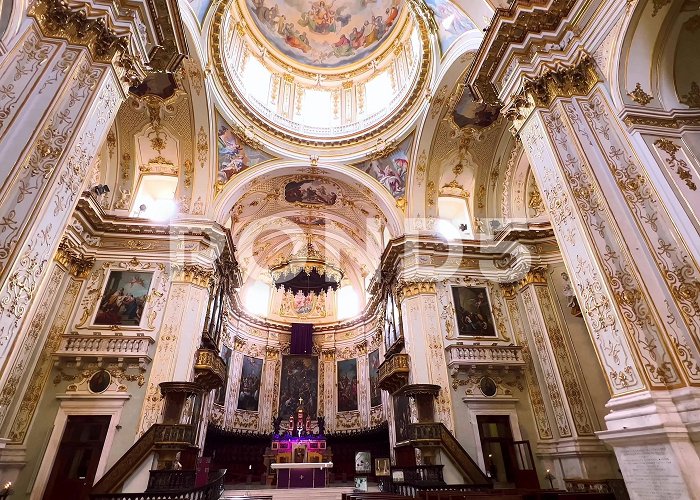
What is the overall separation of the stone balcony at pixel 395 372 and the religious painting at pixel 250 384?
9.16 m

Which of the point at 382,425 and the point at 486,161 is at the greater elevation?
the point at 486,161

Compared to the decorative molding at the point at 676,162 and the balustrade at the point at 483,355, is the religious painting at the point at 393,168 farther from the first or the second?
the decorative molding at the point at 676,162

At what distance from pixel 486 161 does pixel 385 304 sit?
6840 millimetres

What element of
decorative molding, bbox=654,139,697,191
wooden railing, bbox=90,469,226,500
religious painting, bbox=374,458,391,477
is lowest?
wooden railing, bbox=90,469,226,500

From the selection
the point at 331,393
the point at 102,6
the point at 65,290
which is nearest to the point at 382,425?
the point at 331,393

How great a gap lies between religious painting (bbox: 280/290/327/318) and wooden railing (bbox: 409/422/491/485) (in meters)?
13.3

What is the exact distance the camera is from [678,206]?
4520 mm

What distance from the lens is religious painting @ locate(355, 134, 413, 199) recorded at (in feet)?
46.9

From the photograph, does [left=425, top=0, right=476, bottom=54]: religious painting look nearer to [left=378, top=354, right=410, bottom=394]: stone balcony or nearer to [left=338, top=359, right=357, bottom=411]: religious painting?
[left=378, top=354, right=410, bottom=394]: stone balcony

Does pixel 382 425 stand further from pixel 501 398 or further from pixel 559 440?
pixel 559 440

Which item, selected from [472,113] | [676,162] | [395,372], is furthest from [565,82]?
[395,372]

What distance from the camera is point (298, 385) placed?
20.5 meters

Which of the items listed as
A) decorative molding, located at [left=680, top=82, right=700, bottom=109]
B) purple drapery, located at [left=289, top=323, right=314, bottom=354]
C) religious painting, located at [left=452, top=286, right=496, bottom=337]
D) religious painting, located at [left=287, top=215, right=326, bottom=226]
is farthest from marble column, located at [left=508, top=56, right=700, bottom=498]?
purple drapery, located at [left=289, top=323, right=314, bottom=354]

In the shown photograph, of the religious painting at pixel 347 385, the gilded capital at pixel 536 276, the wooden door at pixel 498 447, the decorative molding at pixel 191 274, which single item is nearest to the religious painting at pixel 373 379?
the religious painting at pixel 347 385
